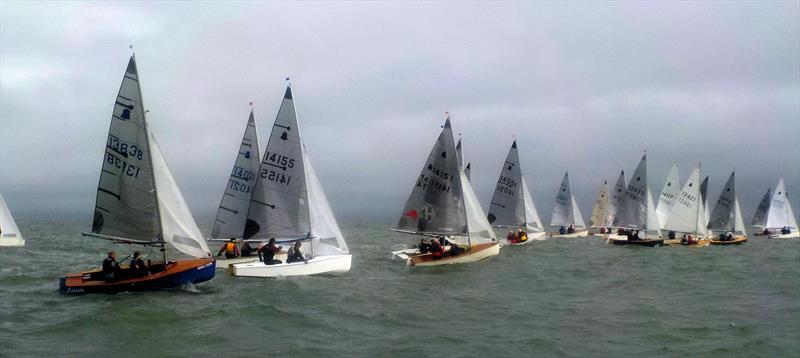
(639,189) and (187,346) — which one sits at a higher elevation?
(639,189)

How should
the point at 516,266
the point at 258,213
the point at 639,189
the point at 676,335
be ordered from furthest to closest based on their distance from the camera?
the point at 639,189
the point at 516,266
the point at 258,213
the point at 676,335

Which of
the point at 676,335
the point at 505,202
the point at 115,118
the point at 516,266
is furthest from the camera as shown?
the point at 505,202

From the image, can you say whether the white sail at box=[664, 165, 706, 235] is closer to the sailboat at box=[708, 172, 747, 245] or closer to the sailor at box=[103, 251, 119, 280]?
the sailboat at box=[708, 172, 747, 245]

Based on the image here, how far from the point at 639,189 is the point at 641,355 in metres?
41.5

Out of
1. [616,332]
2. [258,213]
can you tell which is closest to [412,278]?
[258,213]

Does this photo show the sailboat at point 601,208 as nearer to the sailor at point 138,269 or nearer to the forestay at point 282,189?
the forestay at point 282,189

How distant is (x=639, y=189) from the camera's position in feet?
172

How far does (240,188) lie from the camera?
101 feet

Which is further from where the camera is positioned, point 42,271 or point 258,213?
point 42,271

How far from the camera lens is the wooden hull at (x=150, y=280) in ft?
64.1

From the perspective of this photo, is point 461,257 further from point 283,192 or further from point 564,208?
point 564,208

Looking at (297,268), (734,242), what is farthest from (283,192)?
(734,242)

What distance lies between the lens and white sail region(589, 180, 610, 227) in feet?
242

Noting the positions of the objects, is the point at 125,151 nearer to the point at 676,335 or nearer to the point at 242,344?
the point at 242,344
